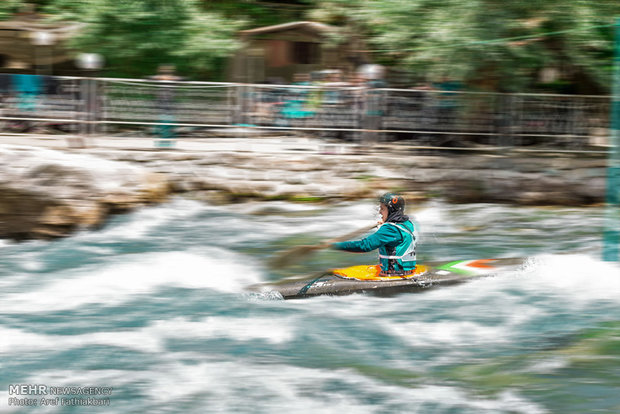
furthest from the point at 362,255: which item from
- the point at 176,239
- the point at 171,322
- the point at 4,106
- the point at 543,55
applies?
the point at 4,106

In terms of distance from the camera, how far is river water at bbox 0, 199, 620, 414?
5.86 m

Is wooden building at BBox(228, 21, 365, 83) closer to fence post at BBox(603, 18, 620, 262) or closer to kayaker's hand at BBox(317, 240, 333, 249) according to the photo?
kayaker's hand at BBox(317, 240, 333, 249)

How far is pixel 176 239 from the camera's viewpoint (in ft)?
36.3

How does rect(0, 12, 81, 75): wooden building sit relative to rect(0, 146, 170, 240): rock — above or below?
above

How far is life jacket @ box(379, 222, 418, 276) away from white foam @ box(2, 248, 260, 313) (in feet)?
5.70

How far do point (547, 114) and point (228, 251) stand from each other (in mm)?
5911

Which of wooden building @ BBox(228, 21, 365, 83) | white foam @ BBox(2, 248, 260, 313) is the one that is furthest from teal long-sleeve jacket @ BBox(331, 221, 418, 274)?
wooden building @ BBox(228, 21, 365, 83)

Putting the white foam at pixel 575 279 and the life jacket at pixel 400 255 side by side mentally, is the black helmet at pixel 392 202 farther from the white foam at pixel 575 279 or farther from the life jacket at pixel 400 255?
the white foam at pixel 575 279

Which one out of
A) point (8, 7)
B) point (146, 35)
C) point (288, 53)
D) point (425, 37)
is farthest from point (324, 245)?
point (8, 7)

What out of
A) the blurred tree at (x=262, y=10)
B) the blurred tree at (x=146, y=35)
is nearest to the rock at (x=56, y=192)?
the blurred tree at (x=146, y=35)

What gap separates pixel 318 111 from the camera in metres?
13.0

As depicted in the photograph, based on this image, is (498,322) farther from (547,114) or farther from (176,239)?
(547,114)

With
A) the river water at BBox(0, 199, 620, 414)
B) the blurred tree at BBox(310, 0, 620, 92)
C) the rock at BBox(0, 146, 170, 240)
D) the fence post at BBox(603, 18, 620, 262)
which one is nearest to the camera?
the river water at BBox(0, 199, 620, 414)

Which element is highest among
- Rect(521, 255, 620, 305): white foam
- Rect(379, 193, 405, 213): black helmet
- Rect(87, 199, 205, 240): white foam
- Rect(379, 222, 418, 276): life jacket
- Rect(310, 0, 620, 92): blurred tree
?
Rect(310, 0, 620, 92): blurred tree
